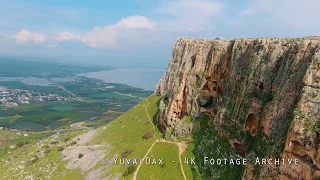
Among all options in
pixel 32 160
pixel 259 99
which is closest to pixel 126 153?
pixel 32 160

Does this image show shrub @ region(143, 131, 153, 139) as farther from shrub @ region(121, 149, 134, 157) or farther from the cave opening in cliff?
the cave opening in cliff

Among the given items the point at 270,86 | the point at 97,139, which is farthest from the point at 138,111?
the point at 270,86

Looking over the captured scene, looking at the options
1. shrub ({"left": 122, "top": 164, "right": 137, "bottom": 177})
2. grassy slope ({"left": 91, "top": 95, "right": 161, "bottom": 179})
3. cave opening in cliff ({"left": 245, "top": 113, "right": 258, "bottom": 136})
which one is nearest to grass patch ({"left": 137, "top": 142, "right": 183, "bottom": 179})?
shrub ({"left": 122, "top": 164, "right": 137, "bottom": 177})

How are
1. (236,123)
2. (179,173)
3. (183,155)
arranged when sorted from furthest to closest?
(183,155), (179,173), (236,123)

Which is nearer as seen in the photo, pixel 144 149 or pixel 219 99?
pixel 219 99

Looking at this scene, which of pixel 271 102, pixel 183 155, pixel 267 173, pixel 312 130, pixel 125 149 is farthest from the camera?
pixel 125 149

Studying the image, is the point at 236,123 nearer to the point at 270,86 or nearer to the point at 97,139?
the point at 270,86

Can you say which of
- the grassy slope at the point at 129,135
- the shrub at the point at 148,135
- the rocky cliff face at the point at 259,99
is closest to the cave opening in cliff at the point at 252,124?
the rocky cliff face at the point at 259,99
